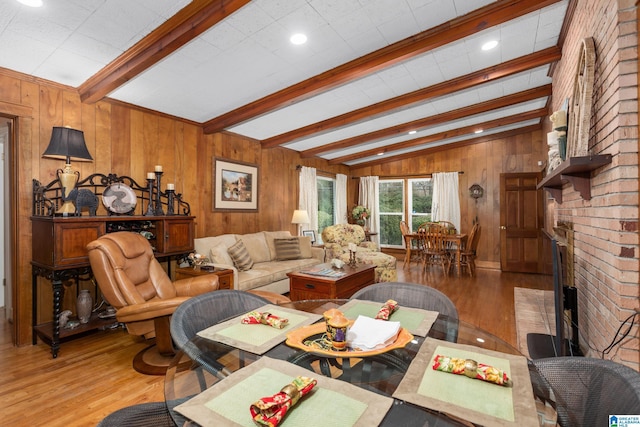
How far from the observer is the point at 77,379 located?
2.25 m

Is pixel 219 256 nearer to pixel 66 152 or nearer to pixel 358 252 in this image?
pixel 66 152

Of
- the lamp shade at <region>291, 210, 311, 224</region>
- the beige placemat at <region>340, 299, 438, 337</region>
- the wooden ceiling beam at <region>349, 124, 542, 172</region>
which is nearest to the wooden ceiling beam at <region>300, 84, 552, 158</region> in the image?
the lamp shade at <region>291, 210, 311, 224</region>

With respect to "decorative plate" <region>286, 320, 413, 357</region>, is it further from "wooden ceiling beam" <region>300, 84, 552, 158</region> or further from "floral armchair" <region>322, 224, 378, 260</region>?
"wooden ceiling beam" <region>300, 84, 552, 158</region>

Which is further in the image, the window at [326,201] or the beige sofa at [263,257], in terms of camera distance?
the window at [326,201]

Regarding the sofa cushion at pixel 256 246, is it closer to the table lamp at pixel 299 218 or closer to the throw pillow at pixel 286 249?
the throw pillow at pixel 286 249

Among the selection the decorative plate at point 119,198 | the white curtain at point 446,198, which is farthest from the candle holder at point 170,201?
the white curtain at point 446,198

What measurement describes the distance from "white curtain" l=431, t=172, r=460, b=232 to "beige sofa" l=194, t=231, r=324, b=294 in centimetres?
328

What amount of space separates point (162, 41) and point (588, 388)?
9.91ft

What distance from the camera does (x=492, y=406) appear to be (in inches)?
31.4

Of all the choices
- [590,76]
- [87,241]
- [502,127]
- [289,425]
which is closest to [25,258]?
[87,241]

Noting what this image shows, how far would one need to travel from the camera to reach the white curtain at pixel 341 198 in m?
7.56

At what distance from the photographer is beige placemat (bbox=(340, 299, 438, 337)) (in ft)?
4.30

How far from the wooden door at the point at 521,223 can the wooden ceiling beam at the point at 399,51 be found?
4.50m

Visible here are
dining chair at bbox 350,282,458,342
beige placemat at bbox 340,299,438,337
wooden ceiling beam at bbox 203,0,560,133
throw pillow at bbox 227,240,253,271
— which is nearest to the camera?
beige placemat at bbox 340,299,438,337
